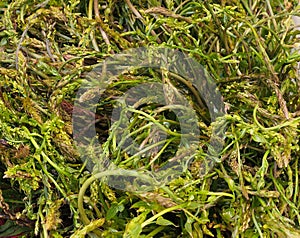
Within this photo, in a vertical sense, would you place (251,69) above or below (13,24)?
below

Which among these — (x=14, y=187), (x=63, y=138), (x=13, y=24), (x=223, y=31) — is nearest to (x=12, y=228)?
(x=14, y=187)

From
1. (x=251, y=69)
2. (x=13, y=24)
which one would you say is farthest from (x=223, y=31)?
(x=13, y=24)

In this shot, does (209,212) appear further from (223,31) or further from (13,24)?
(13,24)

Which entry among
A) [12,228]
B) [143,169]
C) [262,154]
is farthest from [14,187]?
[262,154]

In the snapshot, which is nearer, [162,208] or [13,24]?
[162,208]

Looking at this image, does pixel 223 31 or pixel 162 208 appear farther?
pixel 223 31

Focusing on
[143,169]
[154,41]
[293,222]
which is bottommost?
[293,222]

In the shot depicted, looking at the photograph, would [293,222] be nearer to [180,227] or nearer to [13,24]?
[180,227]

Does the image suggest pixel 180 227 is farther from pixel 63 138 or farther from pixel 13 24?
pixel 13 24

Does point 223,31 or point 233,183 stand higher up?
point 223,31
